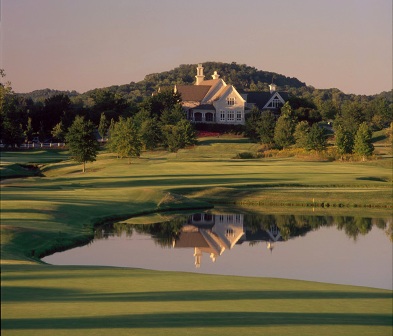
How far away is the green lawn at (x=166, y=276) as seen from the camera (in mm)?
16203

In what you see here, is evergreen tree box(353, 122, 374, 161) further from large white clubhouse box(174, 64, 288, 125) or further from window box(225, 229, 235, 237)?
window box(225, 229, 235, 237)

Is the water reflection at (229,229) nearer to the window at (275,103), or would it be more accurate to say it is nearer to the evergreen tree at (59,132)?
the evergreen tree at (59,132)

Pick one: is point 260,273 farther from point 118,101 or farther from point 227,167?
point 118,101

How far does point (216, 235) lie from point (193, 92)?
9486 centimetres

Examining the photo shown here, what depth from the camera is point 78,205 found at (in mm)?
44625

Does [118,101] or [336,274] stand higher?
[118,101]

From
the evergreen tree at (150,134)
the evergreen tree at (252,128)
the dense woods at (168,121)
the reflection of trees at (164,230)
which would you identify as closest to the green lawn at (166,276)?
the reflection of trees at (164,230)

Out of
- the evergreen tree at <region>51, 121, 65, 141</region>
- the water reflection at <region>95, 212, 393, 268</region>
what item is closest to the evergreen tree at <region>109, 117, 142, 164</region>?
the water reflection at <region>95, 212, 393, 268</region>

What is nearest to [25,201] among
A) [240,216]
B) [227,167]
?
[240,216]

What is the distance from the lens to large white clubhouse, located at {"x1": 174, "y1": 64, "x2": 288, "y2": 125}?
126500 millimetres

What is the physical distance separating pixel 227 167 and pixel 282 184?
49.6 ft

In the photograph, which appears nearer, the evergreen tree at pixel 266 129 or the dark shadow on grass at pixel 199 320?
the dark shadow on grass at pixel 199 320

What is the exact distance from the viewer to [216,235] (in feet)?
130

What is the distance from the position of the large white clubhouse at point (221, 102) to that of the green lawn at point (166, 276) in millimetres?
54146
